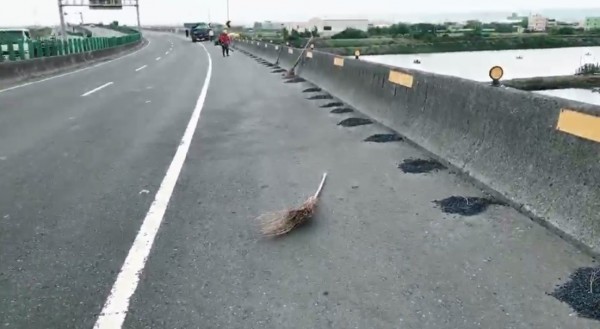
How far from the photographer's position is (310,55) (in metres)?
17.8

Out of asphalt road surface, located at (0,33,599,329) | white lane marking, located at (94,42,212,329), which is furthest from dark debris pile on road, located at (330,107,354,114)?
white lane marking, located at (94,42,212,329)

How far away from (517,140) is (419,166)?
67.2 inches

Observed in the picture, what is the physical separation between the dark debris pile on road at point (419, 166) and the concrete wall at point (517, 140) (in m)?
0.15

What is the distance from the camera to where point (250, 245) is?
4324mm

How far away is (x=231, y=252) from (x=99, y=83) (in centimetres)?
1580

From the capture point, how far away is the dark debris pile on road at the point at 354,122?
9.70 meters

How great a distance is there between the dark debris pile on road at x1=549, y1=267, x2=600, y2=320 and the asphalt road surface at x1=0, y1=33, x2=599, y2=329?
67 millimetres

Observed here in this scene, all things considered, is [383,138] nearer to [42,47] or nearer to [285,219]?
[285,219]

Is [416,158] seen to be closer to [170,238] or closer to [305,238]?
[305,238]

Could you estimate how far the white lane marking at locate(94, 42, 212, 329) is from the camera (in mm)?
3215

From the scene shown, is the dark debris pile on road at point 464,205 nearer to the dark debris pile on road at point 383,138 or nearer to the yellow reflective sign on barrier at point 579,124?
the yellow reflective sign on barrier at point 579,124

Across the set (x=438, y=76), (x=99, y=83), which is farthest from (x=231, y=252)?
(x=99, y=83)

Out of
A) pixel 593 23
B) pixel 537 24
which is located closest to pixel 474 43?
pixel 593 23

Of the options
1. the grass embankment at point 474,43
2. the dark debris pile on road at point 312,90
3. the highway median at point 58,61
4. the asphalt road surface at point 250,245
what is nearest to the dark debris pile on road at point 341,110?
the asphalt road surface at point 250,245
